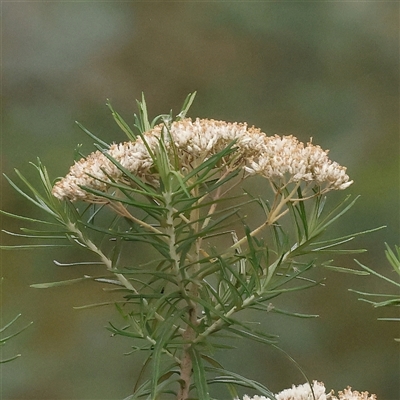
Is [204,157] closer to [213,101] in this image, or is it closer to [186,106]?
[186,106]

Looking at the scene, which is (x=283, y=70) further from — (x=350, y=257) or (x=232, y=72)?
(x=350, y=257)

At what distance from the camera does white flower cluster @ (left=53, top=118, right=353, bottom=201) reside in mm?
366

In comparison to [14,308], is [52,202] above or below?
below

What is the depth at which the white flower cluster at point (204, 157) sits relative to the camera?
366 millimetres

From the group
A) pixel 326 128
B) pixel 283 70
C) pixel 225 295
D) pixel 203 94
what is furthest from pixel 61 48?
pixel 225 295

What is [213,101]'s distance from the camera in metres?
1.39

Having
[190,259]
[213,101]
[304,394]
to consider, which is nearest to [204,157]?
[190,259]

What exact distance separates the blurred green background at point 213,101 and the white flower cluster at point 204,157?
953 mm

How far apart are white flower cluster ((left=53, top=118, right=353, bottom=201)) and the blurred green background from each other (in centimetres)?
95

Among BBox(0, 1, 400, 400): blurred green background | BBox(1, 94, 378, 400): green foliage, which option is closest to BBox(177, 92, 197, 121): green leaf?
BBox(1, 94, 378, 400): green foliage

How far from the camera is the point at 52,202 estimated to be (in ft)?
1.36

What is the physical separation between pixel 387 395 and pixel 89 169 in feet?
3.65

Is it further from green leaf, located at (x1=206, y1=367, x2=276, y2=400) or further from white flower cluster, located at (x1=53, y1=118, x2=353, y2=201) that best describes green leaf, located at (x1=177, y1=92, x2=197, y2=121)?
green leaf, located at (x1=206, y1=367, x2=276, y2=400)

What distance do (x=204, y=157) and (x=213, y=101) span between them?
3.37 feet
